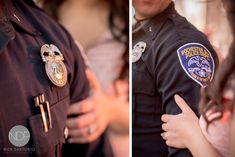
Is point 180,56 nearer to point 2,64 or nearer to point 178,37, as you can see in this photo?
point 178,37

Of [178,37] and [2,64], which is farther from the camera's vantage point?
[178,37]

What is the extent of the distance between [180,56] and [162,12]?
178 mm

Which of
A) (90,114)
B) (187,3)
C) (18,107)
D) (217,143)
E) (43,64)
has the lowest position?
(217,143)

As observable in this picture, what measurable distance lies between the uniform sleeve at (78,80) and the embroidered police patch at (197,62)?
0.35 metres

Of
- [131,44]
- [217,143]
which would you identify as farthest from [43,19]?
[217,143]

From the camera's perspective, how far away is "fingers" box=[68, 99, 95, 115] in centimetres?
155

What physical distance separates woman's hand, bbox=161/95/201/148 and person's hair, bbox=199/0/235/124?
48 millimetres

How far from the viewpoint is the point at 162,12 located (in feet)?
5.30

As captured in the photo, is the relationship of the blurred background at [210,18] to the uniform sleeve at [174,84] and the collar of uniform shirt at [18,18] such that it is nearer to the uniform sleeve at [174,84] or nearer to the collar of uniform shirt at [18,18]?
the uniform sleeve at [174,84]

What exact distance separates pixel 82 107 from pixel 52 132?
156mm

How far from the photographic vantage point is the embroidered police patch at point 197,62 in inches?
62.0

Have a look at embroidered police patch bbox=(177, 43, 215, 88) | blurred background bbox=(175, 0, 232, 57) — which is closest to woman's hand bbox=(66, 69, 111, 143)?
embroidered police patch bbox=(177, 43, 215, 88)
